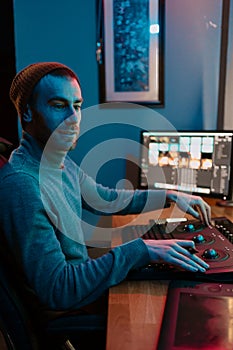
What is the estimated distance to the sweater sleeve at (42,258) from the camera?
800 millimetres

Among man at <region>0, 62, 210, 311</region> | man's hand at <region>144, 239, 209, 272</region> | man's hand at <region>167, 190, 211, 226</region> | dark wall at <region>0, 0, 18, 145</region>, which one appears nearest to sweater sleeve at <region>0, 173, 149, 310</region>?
man at <region>0, 62, 210, 311</region>

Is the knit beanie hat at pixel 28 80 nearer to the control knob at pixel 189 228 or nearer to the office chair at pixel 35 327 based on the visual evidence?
the office chair at pixel 35 327

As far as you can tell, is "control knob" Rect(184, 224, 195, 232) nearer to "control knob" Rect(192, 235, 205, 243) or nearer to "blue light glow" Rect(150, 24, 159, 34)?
"control knob" Rect(192, 235, 205, 243)

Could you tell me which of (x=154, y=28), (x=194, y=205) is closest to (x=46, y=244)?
(x=194, y=205)

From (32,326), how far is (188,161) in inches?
43.5

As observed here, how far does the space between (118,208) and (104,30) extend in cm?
96

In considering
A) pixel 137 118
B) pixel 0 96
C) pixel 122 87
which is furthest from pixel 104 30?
pixel 0 96

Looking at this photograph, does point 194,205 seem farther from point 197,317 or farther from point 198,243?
point 197,317

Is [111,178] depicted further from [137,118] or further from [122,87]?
[122,87]

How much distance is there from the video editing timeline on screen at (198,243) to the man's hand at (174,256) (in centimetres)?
2

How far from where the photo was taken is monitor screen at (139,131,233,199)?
1.67 metres

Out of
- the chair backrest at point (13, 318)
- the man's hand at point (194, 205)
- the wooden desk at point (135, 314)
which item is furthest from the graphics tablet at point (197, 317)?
the man's hand at point (194, 205)

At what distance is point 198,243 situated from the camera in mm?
1089

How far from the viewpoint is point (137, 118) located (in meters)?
1.93
